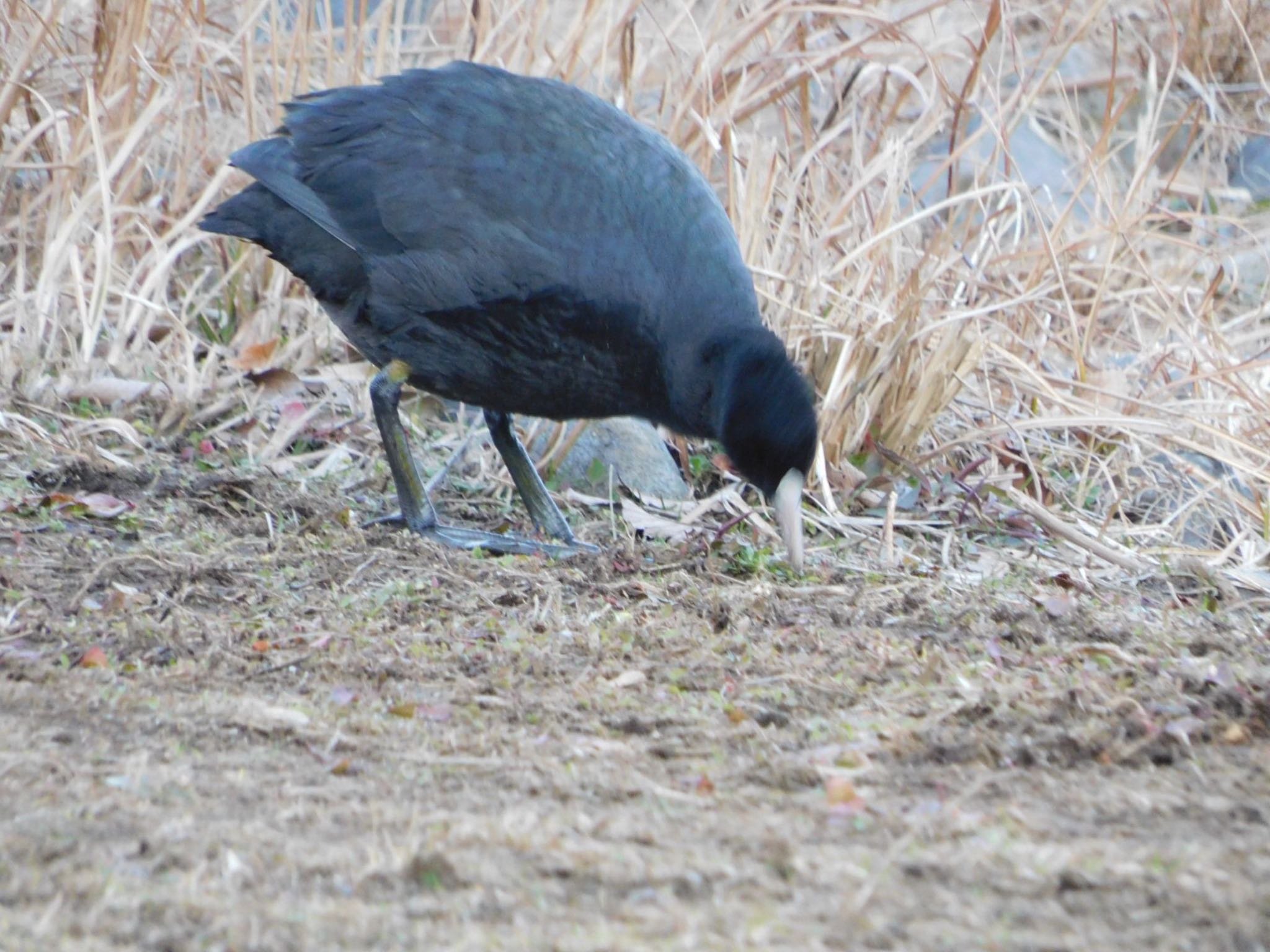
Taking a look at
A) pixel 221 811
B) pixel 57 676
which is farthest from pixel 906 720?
pixel 57 676

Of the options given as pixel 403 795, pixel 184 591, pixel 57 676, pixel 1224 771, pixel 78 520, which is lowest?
pixel 78 520

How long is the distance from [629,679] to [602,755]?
380 mm

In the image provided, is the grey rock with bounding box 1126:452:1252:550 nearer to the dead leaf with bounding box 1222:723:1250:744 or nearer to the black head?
the black head

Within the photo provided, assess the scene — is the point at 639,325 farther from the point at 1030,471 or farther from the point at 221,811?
the point at 221,811

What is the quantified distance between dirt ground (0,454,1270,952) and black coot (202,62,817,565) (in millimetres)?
411

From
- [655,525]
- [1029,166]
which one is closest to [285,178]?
[655,525]

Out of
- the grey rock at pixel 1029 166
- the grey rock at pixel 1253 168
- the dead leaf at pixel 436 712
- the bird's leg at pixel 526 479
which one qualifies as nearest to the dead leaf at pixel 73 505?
the bird's leg at pixel 526 479

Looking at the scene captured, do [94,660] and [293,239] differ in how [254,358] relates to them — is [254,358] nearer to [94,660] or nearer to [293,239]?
[293,239]

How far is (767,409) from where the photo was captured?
3.17m

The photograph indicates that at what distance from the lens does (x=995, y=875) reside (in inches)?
58.3

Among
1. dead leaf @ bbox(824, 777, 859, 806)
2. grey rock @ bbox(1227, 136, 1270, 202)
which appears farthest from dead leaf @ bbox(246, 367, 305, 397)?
grey rock @ bbox(1227, 136, 1270, 202)

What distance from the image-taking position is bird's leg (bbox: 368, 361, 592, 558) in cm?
359

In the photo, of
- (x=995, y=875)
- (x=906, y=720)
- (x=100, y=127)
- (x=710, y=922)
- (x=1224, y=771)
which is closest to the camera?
(x=710, y=922)

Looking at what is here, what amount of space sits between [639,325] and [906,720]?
56.7 inches
